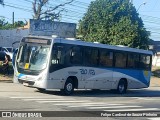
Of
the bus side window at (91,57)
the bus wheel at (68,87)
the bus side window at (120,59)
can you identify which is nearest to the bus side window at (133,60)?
the bus side window at (120,59)

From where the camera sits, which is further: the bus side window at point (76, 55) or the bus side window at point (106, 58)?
the bus side window at point (106, 58)

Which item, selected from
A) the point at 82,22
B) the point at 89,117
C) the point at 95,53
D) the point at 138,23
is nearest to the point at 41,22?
the point at 82,22

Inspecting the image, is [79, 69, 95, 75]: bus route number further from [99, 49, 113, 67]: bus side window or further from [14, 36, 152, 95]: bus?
[99, 49, 113, 67]: bus side window

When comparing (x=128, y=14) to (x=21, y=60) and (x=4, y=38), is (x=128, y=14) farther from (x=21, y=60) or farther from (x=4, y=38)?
(x=21, y=60)

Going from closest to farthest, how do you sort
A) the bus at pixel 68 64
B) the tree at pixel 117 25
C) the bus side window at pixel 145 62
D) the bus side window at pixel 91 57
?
1. the bus at pixel 68 64
2. the bus side window at pixel 91 57
3. the bus side window at pixel 145 62
4. the tree at pixel 117 25

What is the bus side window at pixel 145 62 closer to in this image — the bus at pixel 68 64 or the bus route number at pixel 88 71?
the bus at pixel 68 64

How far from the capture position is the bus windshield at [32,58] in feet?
65.7

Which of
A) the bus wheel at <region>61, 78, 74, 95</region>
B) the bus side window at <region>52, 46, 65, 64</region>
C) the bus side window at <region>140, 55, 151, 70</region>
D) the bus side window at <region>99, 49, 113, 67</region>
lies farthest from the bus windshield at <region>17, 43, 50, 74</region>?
the bus side window at <region>140, 55, 151, 70</region>

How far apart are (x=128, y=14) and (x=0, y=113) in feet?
110

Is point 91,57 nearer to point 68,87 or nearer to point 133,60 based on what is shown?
point 68,87

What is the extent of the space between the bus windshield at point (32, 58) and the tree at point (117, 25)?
2374 centimetres

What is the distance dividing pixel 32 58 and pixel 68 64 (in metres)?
1.78

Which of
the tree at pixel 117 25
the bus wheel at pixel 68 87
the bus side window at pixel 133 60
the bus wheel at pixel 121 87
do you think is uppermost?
the tree at pixel 117 25

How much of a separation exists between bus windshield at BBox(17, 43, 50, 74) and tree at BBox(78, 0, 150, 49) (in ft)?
77.9
